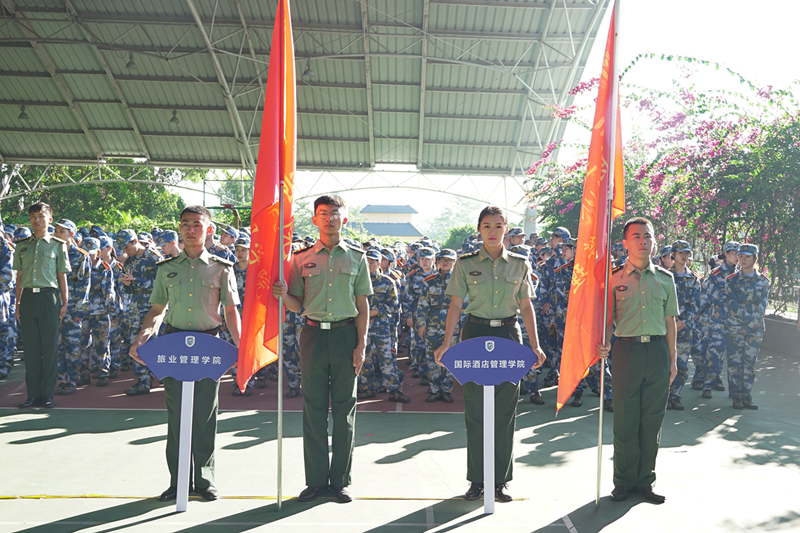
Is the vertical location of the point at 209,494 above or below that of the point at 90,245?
below

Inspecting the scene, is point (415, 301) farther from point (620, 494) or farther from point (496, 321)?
point (620, 494)

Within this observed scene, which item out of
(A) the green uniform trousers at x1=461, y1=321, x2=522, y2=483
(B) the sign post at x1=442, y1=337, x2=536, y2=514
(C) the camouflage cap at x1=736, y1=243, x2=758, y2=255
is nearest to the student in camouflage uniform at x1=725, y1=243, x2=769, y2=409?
(C) the camouflage cap at x1=736, y1=243, x2=758, y2=255

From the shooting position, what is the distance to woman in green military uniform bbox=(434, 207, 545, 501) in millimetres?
4043

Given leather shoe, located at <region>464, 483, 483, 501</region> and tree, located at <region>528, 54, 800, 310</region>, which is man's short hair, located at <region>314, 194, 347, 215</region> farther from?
tree, located at <region>528, 54, 800, 310</region>

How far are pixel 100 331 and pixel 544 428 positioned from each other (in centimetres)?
541

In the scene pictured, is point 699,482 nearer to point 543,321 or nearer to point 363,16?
point 543,321

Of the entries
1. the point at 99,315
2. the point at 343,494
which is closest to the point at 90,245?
the point at 99,315

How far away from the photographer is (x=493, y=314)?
413 centimetres

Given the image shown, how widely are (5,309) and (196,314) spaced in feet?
19.1

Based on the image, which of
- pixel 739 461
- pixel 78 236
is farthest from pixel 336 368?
pixel 78 236

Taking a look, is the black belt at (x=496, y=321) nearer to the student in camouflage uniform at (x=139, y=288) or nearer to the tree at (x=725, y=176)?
the student in camouflage uniform at (x=139, y=288)

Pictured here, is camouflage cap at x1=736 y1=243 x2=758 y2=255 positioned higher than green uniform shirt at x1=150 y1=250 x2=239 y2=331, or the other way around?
camouflage cap at x1=736 y1=243 x2=758 y2=255

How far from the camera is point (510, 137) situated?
20.0 metres

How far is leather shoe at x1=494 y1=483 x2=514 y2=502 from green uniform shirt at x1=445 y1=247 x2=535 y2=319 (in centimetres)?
109
